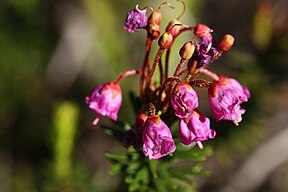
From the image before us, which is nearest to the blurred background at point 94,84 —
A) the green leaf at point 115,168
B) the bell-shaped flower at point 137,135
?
the green leaf at point 115,168

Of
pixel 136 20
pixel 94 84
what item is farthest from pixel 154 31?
pixel 94 84

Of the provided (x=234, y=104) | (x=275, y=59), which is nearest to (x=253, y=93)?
(x=275, y=59)

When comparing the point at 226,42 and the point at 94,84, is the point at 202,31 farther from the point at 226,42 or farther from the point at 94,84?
the point at 94,84

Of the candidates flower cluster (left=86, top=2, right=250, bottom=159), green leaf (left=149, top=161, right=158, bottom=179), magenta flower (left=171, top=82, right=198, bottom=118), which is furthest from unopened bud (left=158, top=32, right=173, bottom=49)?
green leaf (left=149, top=161, right=158, bottom=179)

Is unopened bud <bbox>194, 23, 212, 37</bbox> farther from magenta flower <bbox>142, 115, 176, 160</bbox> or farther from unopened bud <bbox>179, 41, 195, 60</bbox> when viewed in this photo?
magenta flower <bbox>142, 115, 176, 160</bbox>

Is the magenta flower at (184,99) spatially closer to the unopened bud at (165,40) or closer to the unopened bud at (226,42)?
the unopened bud at (165,40)

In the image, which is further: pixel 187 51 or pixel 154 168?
pixel 154 168
